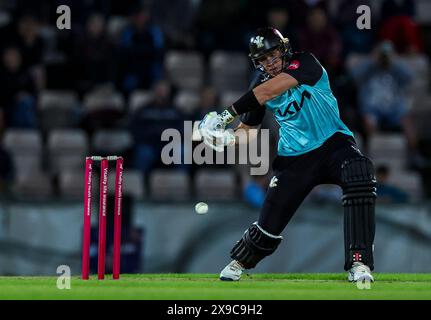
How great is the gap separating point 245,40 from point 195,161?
2.78 metres

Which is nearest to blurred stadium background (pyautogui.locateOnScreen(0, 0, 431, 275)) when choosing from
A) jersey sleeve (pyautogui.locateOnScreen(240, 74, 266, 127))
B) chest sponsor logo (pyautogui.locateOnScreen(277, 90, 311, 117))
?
jersey sleeve (pyautogui.locateOnScreen(240, 74, 266, 127))

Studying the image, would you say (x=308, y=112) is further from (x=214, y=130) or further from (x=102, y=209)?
(x=102, y=209)

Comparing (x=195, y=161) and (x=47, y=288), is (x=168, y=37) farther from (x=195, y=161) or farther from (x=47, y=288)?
(x=47, y=288)

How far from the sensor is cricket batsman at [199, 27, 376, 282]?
1020cm

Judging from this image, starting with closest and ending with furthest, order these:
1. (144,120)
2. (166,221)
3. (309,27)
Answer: (166,221)
(144,120)
(309,27)

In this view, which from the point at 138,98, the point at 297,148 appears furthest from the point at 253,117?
the point at 138,98

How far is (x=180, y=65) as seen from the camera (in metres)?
17.5

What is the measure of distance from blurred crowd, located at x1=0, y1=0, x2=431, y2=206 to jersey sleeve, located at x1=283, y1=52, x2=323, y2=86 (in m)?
5.37

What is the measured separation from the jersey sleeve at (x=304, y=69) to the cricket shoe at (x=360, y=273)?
147 centimetres

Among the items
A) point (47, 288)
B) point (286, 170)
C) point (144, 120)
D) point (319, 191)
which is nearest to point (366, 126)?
point (319, 191)

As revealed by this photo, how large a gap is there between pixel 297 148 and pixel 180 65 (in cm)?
710

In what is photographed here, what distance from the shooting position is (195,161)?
15.6 metres

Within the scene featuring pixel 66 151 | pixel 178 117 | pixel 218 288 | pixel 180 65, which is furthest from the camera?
pixel 180 65

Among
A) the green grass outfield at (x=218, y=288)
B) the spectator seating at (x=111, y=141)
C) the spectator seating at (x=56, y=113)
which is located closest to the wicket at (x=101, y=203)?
the green grass outfield at (x=218, y=288)
